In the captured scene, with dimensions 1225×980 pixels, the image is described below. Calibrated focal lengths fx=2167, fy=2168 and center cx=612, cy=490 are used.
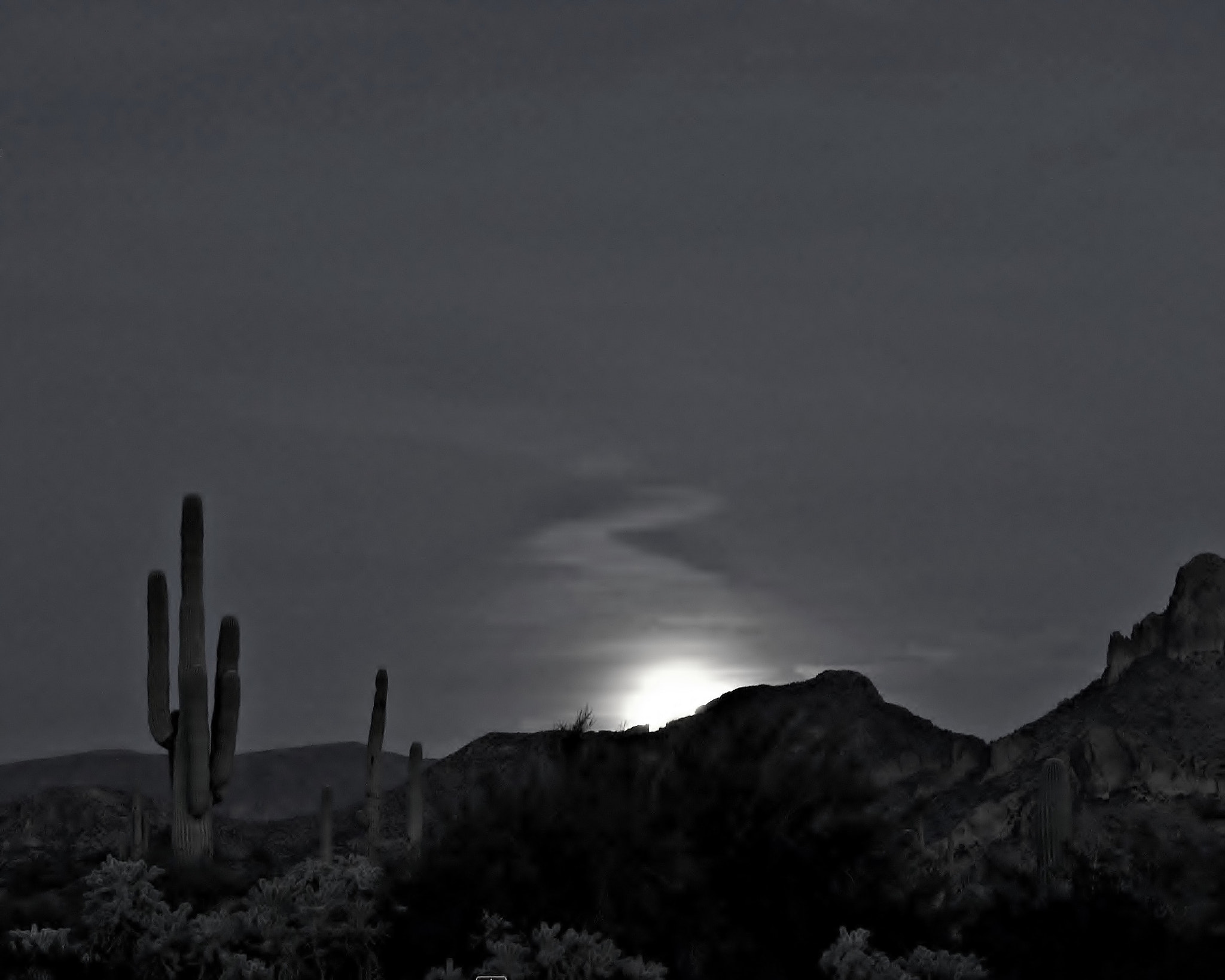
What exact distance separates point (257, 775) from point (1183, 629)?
88957mm

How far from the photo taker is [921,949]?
16594mm

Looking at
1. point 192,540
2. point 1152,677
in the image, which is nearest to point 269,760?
point 1152,677

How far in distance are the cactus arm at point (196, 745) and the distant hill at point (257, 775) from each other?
4809 inches

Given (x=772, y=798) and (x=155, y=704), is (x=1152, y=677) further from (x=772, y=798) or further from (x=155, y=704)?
(x=772, y=798)

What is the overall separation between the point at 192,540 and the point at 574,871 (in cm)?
2024

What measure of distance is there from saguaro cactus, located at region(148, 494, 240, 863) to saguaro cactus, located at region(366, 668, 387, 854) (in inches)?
603

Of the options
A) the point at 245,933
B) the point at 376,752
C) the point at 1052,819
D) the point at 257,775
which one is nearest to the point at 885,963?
the point at 245,933

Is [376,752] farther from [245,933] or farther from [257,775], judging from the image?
[257,775]

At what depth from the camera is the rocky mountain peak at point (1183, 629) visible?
100 m

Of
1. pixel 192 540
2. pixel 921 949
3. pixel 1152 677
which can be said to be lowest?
pixel 921 949

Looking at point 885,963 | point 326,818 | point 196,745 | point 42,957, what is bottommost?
point 885,963

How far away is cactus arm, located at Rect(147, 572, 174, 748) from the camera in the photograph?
3553 centimetres

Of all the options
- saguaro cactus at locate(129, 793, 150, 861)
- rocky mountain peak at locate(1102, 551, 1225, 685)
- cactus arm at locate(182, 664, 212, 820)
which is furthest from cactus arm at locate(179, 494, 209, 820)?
rocky mountain peak at locate(1102, 551, 1225, 685)

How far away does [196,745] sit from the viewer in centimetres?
3434
